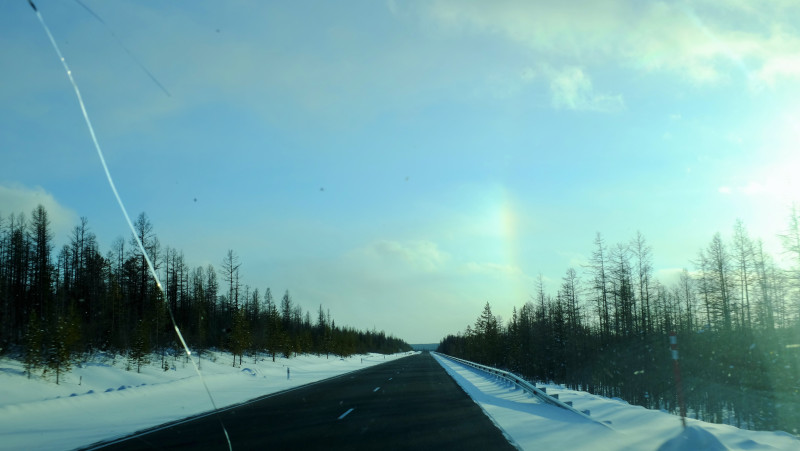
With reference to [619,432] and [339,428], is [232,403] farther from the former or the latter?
[619,432]

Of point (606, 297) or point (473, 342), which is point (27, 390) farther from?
point (473, 342)

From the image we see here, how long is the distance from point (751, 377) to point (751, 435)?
117ft

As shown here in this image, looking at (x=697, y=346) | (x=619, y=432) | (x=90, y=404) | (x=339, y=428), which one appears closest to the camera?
(x=619, y=432)

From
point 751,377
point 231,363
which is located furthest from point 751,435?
point 231,363

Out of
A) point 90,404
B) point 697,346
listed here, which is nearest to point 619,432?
point 90,404

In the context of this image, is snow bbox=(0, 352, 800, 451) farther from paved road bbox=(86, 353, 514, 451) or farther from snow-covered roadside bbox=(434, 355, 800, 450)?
paved road bbox=(86, 353, 514, 451)

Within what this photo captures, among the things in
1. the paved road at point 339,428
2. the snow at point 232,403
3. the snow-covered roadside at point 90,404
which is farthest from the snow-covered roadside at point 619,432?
the snow-covered roadside at point 90,404

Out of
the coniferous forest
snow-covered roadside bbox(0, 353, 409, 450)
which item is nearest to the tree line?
snow-covered roadside bbox(0, 353, 409, 450)

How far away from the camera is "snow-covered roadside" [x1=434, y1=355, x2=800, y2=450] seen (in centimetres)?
970

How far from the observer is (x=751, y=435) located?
10.5 metres

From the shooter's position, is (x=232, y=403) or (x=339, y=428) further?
(x=232, y=403)

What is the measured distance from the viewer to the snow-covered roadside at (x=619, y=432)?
31.8 feet

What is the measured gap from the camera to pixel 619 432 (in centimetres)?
1149

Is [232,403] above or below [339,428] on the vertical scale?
below
